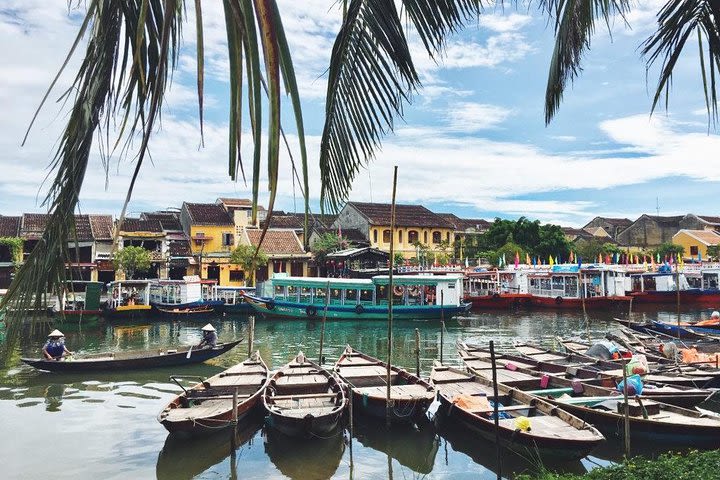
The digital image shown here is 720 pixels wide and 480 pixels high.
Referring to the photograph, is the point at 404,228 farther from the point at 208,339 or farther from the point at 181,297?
the point at 208,339

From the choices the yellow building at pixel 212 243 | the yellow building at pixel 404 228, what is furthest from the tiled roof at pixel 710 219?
the yellow building at pixel 212 243

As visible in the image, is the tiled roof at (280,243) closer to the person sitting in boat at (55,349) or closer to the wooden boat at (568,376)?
the person sitting in boat at (55,349)

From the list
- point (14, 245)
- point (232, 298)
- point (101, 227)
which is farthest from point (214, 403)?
point (101, 227)

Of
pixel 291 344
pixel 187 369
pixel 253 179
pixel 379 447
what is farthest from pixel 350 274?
pixel 253 179

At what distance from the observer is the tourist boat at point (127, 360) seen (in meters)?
14.1

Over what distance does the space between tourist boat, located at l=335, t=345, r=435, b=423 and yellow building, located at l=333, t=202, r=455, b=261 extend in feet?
98.1

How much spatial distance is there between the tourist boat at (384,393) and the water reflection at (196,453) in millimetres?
2089

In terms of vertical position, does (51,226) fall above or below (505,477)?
above

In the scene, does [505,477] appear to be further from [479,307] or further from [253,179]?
[479,307]

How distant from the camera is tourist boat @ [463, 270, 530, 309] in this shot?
103ft

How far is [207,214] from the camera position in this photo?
3797cm

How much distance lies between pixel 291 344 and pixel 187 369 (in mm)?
5478

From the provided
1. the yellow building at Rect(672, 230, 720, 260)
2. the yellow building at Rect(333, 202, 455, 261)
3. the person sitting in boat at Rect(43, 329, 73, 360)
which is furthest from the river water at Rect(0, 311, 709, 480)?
the yellow building at Rect(672, 230, 720, 260)

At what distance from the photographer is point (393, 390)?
10.3m
